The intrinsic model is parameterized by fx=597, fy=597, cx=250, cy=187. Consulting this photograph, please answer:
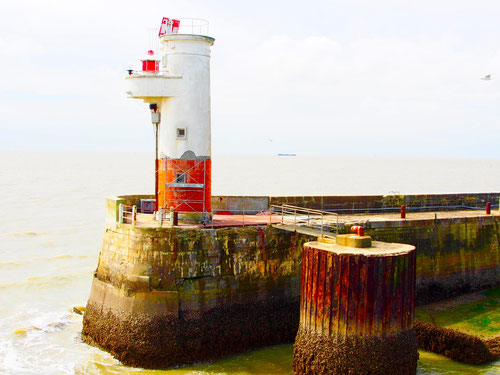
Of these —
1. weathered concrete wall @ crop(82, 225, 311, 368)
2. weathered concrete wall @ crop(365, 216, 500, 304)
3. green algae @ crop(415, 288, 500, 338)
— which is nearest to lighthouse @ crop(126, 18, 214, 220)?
weathered concrete wall @ crop(82, 225, 311, 368)

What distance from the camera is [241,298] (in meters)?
16.8

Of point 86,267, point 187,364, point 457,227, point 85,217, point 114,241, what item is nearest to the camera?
point 187,364

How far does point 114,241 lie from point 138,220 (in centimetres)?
127

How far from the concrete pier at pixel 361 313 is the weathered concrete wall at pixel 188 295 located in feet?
9.98

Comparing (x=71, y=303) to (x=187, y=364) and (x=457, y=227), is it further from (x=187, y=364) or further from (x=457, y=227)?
(x=457, y=227)

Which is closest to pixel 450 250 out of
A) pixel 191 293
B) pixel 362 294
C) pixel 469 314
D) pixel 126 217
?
pixel 469 314

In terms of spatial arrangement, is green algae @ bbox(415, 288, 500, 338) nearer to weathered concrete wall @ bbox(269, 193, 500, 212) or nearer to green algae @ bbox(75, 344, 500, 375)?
green algae @ bbox(75, 344, 500, 375)

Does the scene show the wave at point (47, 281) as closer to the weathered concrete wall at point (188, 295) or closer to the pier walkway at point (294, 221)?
the pier walkway at point (294, 221)

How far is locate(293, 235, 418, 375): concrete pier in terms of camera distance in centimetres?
1359

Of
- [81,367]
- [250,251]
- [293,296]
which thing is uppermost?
[250,251]

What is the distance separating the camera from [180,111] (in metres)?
18.1

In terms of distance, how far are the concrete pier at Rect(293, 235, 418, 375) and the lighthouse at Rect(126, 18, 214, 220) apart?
535cm

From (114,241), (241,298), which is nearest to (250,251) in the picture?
(241,298)

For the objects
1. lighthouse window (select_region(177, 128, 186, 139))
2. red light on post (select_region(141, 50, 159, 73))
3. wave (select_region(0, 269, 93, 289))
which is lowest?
wave (select_region(0, 269, 93, 289))
